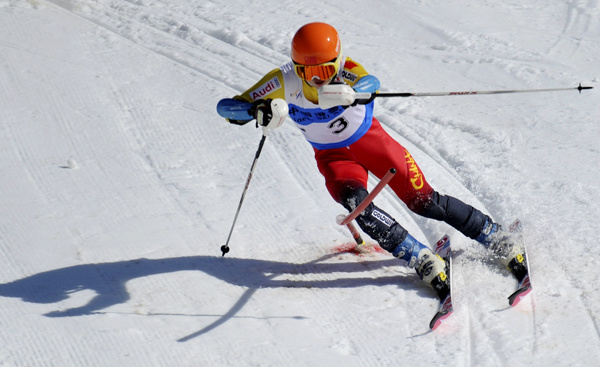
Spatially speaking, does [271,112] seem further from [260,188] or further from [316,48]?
[260,188]

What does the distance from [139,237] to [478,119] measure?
10.7ft

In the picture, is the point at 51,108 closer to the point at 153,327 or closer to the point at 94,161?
the point at 94,161

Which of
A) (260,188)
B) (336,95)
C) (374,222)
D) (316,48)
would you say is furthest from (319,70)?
(260,188)

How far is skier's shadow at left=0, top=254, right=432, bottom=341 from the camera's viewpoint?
4.49m

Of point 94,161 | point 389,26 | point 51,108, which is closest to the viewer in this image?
point 94,161

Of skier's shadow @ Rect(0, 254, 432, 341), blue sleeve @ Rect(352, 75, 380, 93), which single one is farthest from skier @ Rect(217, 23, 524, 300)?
skier's shadow @ Rect(0, 254, 432, 341)

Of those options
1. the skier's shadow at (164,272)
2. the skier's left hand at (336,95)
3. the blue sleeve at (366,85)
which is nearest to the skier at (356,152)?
the blue sleeve at (366,85)

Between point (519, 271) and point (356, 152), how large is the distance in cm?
127

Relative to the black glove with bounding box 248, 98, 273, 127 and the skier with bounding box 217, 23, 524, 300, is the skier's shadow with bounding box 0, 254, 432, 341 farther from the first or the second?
the black glove with bounding box 248, 98, 273, 127

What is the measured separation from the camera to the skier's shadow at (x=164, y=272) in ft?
14.7

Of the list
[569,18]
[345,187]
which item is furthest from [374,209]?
[569,18]

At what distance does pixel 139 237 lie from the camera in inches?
203

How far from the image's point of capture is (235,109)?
176 inches

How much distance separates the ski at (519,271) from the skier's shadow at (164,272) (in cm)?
52
